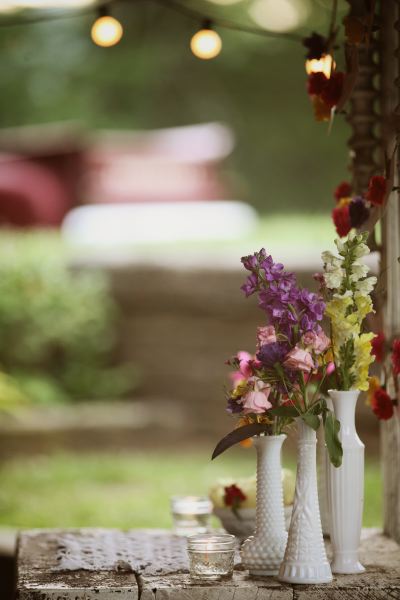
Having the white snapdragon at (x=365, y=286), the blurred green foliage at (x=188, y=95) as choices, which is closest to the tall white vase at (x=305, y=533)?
the white snapdragon at (x=365, y=286)

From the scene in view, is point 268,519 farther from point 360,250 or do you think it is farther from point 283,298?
point 360,250

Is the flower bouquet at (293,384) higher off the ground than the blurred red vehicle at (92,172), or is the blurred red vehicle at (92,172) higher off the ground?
the blurred red vehicle at (92,172)

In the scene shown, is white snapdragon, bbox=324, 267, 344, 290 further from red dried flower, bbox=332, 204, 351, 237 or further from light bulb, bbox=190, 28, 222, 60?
light bulb, bbox=190, 28, 222, 60

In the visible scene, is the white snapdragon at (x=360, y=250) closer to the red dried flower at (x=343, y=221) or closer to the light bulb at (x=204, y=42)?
the red dried flower at (x=343, y=221)

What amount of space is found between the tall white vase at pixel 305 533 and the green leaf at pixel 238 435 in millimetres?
116

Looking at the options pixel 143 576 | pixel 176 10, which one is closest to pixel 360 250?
pixel 143 576

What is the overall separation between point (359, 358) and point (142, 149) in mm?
7829

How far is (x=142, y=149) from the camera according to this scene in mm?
10055

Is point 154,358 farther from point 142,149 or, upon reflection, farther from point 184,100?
point 184,100

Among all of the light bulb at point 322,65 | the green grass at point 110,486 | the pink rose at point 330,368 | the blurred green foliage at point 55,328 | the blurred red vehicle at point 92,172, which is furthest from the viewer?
the blurred red vehicle at point 92,172

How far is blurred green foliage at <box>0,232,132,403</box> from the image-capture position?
748 cm

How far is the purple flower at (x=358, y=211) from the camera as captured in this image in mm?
2975

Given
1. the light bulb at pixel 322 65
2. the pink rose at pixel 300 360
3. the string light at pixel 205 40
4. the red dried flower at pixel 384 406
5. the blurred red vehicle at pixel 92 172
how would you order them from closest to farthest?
1. the pink rose at pixel 300 360
2. the red dried flower at pixel 384 406
3. the light bulb at pixel 322 65
4. the string light at pixel 205 40
5. the blurred red vehicle at pixel 92 172

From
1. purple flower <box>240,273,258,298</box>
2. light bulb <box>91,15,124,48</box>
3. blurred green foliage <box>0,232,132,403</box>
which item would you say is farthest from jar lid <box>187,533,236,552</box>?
blurred green foliage <box>0,232,132,403</box>
